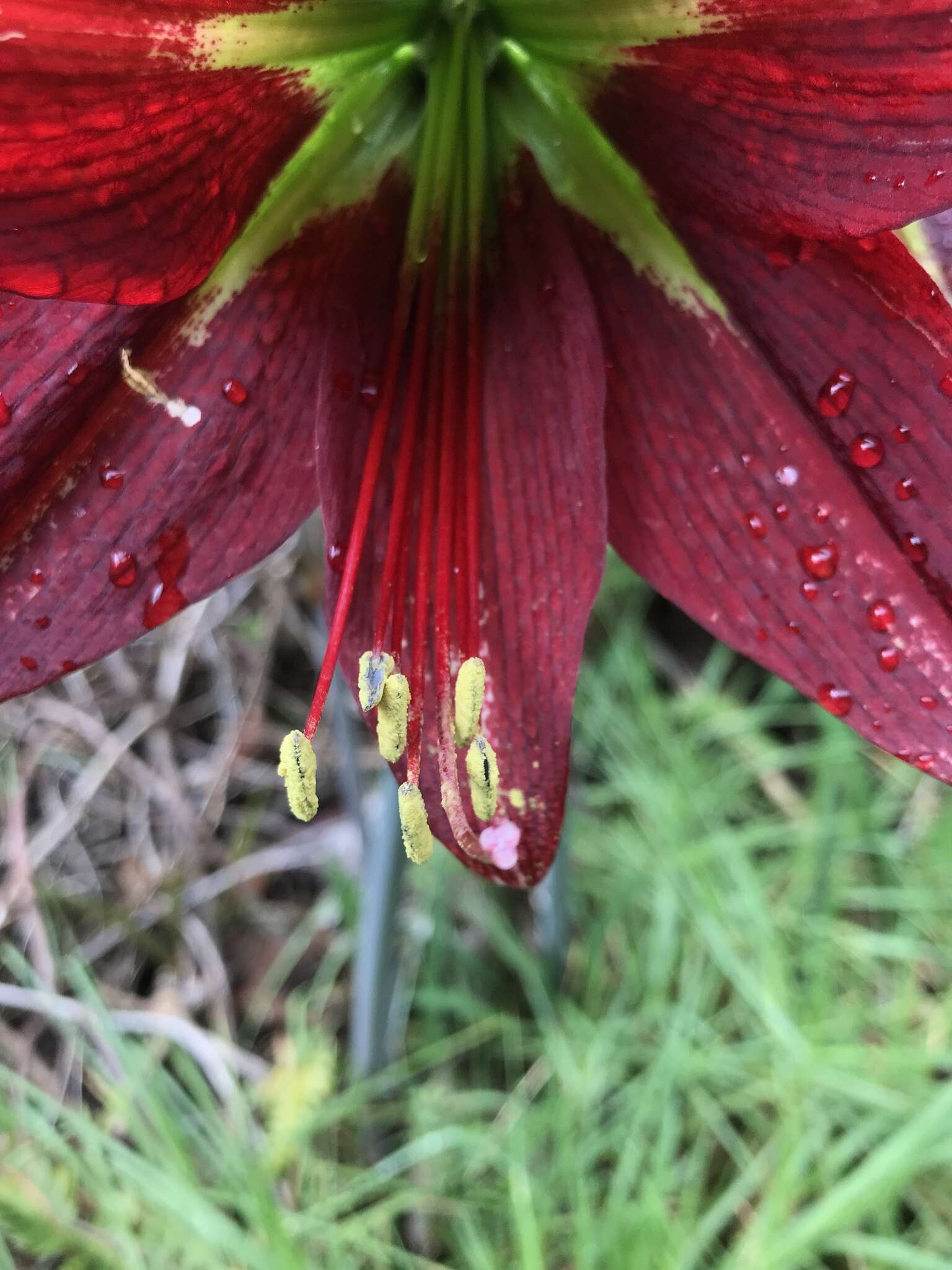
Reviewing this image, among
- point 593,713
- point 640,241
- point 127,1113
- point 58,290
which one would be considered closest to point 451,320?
point 640,241

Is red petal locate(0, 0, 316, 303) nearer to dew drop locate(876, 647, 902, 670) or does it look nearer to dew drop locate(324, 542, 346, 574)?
dew drop locate(324, 542, 346, 574)

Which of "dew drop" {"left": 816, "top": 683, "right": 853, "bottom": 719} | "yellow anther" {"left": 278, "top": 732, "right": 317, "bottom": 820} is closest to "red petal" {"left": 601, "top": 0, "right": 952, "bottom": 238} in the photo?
"dew drop" {"left": 816, "top": 683, "right": 853, "bottom": 719}

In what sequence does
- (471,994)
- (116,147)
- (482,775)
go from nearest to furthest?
(116,147)
(482,775)
(471,994)

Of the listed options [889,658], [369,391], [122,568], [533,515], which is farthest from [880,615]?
[122,568]

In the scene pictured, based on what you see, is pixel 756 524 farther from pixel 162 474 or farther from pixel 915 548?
pixel 162 474

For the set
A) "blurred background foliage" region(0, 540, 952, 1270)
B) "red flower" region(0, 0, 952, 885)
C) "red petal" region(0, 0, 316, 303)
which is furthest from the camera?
"blurred background foliage" region(0, 540, 952, 1270)

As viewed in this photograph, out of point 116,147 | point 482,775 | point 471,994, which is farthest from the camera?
point 471,994

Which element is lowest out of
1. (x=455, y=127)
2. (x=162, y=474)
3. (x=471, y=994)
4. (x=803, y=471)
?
(x=471, y=994)
